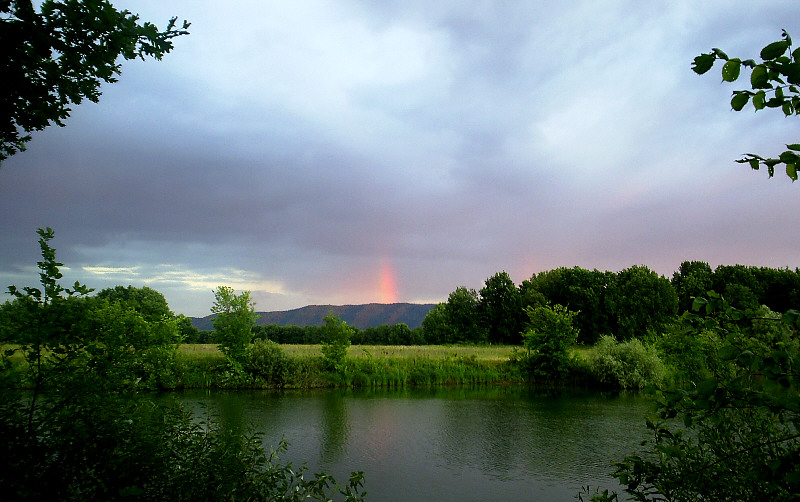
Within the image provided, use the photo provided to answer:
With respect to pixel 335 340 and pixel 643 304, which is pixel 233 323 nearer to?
pixel 335 340

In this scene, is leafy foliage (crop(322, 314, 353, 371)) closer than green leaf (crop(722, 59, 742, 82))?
No

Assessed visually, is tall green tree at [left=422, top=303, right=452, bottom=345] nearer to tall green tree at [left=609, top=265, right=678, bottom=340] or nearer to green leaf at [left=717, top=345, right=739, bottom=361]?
tall green tree at [left=609, top=265, right=678, bottom=340]

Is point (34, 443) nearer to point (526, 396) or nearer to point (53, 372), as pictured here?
point (53, 372)

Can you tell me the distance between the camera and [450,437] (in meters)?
12.8

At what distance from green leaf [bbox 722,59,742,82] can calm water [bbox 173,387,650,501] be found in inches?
161

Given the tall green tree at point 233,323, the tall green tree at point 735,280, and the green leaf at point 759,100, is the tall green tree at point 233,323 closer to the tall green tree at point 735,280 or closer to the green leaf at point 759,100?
the green leaf at point 759,100

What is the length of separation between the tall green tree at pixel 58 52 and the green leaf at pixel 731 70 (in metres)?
3.41

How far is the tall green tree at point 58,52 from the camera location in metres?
3.03

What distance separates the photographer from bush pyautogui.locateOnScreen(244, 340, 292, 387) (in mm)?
22109

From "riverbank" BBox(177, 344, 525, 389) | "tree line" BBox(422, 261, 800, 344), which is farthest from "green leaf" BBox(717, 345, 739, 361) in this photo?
"tree line" BBox(422, 261, 800, 344)

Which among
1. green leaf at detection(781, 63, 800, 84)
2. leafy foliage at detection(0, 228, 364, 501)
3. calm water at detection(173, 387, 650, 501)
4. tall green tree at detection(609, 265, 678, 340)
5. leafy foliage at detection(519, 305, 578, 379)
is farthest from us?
tall green tree at detection(609, 265, 678, 340)

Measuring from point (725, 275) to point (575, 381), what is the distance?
3734 cm

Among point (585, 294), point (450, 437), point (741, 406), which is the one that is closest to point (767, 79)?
point (741, 406)

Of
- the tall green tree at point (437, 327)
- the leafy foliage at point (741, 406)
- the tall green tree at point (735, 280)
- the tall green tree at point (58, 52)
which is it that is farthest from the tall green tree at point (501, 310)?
the tall green tree at point (58, 52)
